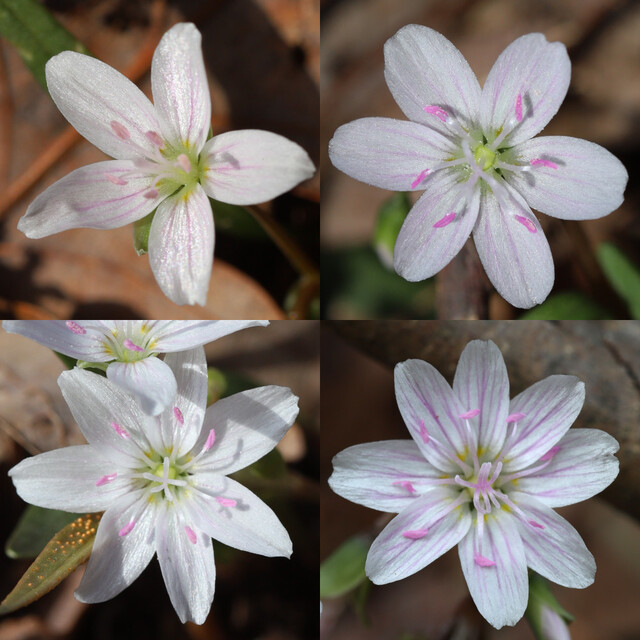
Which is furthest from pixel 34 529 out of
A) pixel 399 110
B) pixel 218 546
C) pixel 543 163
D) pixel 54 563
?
pixel 399 110

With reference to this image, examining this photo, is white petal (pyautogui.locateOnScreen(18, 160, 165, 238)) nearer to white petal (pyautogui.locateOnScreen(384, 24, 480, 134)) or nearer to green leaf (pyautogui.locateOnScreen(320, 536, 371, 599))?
white petal (pyautogui.locateOnScreen(384, 24, 480, 134))

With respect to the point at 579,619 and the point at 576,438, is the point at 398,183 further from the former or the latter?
the point at 579,619

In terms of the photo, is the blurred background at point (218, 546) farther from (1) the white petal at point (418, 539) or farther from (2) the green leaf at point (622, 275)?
(2) the green leaf at point (622, 275)

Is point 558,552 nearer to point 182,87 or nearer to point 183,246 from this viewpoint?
point 183,246

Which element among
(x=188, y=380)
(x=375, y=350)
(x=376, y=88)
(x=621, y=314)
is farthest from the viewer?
(x=376, y=88)

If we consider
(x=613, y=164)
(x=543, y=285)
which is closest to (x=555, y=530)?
(x=543, y=285)

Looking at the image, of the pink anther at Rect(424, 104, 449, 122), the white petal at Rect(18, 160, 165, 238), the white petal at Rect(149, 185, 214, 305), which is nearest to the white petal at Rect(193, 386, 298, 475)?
the white petal at Rect(149, 185, 214, 305)
